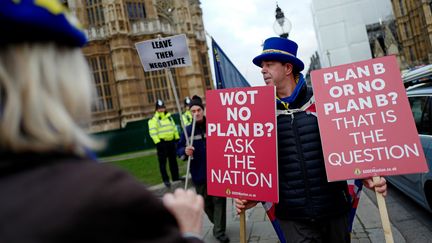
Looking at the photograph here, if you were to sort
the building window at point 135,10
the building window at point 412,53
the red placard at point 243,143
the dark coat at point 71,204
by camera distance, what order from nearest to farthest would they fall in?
1. the dark coat at point 71,204
2. the red placard at point 243,143
3. the building window at point 135,10
4. the building window at point 412,53

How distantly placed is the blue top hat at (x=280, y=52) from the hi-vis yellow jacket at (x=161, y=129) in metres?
6.23

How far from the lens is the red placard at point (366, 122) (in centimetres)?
252

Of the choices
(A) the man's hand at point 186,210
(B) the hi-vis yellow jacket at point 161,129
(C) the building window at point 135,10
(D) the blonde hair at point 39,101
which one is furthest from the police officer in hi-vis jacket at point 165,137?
(C) the building window at point 135,10

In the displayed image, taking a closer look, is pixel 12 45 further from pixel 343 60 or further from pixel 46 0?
pixel 343 60

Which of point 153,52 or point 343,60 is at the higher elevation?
point 343,60

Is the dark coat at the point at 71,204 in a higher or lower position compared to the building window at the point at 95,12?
lower

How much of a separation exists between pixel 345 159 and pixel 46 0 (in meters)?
2.24

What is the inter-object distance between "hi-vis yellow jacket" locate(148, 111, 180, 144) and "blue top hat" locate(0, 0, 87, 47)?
318 inches

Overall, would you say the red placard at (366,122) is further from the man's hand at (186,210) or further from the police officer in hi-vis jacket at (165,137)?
the police officer in hi-vis jacket at (165,137)

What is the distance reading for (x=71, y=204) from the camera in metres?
0.79

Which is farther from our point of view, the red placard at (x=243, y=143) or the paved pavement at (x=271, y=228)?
the paved pavement at (x=271, y=228)

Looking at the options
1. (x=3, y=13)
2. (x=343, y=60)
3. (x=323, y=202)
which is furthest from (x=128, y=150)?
(x=343, y=60)

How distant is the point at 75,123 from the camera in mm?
959

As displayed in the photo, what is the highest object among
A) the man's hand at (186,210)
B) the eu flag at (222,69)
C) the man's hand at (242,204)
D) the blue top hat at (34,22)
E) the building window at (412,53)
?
the building window at (412,53)
